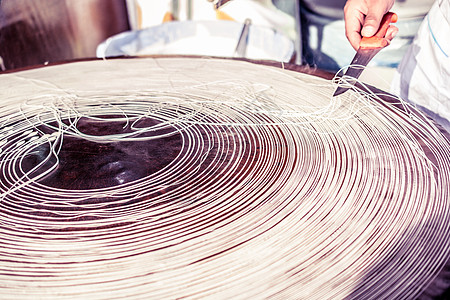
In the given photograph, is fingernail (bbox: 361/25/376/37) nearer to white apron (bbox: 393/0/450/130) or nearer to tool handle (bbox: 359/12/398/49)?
tool handle (bbox: 359/12/398/49)

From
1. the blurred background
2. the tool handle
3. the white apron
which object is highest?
the tool handle

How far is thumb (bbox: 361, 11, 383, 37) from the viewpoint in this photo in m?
0.66

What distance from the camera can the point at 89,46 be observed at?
1958 millimetres

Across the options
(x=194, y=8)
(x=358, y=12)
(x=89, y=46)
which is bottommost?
(x=89, y=46)

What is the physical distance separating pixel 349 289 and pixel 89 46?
1913 millimetres

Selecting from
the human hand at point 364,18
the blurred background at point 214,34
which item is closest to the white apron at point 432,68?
the human hand at point 364,18

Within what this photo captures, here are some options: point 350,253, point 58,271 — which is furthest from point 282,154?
point 58,271

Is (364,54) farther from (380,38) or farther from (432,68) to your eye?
(432,68)

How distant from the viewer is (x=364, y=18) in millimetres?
738

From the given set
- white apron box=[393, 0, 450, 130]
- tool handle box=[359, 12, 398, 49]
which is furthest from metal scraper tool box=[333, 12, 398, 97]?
white apron box=[393, 0, 450, 130]

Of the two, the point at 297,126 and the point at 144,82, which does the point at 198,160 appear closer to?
the point at 297,126

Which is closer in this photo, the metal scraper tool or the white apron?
the metal scraper tool

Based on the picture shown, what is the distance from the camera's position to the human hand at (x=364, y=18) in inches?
26.4

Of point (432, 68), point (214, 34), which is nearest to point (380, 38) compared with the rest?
point (432, 68)
